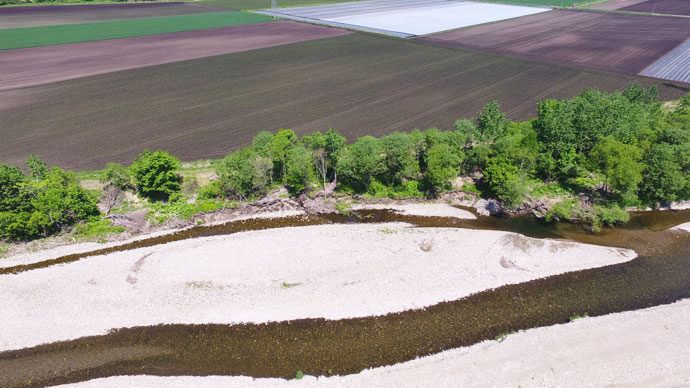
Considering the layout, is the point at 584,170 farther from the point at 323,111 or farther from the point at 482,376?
the point at 323,111

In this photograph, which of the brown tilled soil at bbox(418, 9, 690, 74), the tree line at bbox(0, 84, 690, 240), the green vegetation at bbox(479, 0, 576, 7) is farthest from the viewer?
the green vegetation at bbox(479, 0, 576, 7)

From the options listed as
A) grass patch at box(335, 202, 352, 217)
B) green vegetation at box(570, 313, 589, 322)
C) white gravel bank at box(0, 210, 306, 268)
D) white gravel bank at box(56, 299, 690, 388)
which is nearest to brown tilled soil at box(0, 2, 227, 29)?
white gravel bank at box(0, 210, 306, 268)

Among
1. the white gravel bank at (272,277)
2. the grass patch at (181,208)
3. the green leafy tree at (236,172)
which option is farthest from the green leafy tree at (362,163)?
the grass patch at (181,208)

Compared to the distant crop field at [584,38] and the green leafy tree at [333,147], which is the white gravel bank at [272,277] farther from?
the distant crop field at [584,38]

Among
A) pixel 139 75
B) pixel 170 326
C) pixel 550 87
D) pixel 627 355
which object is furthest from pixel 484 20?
pixel 170 326

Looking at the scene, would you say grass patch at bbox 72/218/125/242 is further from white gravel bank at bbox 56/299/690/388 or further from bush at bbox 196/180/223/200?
white gravel bank at bbox 56/299/690/388
